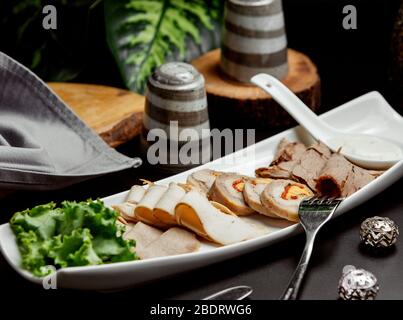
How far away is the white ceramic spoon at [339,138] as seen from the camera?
189 cm

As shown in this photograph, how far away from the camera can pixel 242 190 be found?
1719 millimetres

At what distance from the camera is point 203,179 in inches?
70.1

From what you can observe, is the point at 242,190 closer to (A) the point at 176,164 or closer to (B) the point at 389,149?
(A) the point at 176,164

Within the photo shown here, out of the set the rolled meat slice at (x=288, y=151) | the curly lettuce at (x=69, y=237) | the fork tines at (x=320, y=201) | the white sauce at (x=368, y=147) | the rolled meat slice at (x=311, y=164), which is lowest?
the white sauce at (x=368, y=147)

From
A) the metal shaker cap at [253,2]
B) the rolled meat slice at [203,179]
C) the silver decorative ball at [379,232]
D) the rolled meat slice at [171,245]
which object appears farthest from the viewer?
the metal shaker cap at [253,2]

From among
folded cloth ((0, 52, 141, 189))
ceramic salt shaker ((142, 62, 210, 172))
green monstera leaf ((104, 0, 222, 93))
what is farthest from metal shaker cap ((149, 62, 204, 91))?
green monstera leaf ((104, 0, 222, 93))

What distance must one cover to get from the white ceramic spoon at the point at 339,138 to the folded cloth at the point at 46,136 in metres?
0.43

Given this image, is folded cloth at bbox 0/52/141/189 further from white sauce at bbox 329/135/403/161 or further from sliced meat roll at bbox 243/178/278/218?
white sauce at bbox 329/135/403/161

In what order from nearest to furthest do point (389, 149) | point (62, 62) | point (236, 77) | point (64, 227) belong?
point (64, 227)
point (389, 149)
point (236, 77)
point (62, 62)

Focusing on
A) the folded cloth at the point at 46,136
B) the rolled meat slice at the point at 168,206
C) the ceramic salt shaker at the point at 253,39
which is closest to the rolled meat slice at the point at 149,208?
the rolled meat slice at the point at 168,206

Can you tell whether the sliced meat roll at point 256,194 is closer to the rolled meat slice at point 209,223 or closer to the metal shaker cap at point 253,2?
the rolled meat slice at point 209,223

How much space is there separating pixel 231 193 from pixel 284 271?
22 centimetres

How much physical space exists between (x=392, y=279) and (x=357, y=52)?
4.31 ft
